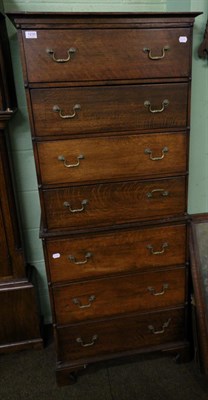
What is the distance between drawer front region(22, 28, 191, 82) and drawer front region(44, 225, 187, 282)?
2.36 ft

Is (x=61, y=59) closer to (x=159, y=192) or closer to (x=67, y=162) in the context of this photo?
(x=67, y=162)

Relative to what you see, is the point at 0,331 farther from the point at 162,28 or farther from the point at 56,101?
the point at 162,28

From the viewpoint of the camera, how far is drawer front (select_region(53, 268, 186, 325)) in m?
1.59

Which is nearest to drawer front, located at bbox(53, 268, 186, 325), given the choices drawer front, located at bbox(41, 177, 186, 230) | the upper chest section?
drawer front, located at bbox(41, 177, 186, 230)

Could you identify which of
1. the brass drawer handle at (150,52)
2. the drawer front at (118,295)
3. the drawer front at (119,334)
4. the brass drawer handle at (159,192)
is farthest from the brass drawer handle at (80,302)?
the brass drawer handle at (150,52)

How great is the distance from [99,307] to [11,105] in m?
1.13

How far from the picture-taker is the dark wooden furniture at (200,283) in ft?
5.59

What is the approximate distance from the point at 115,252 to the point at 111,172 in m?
0.41

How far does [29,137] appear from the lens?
179cm

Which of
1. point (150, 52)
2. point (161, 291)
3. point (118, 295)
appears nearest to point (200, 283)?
point (161, 291)

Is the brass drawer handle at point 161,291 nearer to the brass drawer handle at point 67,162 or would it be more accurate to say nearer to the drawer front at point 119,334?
the drawer front at point 119,334

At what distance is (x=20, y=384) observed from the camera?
174 cm

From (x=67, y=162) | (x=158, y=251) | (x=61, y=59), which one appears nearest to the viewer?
(x=61, y=59)

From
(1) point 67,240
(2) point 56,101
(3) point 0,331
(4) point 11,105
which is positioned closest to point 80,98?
(2) point 56,101
